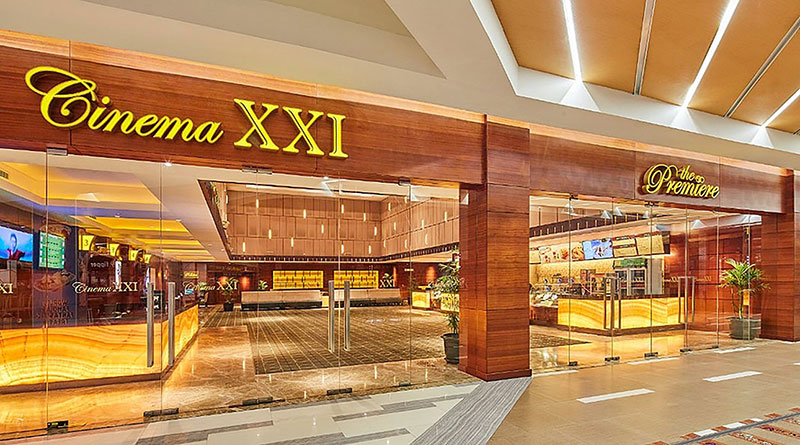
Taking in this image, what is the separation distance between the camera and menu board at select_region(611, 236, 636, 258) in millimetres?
8953

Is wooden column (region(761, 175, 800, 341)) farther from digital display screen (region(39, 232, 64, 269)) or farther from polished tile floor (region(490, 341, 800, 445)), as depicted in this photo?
digital display screen (region(39, 232, 64, 269))

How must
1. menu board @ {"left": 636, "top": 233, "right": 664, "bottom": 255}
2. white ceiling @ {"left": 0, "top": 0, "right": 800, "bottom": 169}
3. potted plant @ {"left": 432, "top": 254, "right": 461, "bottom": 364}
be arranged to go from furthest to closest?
1. menu board @ {"left": 636, "top": 233, "right": 664, "bottom": 255}
2. potted plant @ {"left": 432, "top": 254, "right": 461, "bottom": 364}
3. white ceiling @ {"left": 0, "top": 0, "right": 800, "bottom": 169}

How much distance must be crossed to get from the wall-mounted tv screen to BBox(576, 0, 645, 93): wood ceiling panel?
20.4 ft

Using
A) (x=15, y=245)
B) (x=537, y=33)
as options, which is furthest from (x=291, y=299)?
(x=537, y=33)

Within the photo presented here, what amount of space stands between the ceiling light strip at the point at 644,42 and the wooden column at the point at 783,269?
6.53 meters

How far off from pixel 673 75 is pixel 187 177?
6551mm

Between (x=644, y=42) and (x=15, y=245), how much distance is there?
7348 mm

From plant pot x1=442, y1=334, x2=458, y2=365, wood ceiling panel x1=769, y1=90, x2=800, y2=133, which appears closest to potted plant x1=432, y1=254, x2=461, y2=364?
plant pot x1=442, y1=334, x2=458, y2=365

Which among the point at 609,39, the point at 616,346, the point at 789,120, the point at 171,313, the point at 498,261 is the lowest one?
the point at 616,346

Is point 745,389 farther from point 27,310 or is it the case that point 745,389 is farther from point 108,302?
point 27,310

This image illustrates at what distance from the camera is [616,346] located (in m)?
9.35

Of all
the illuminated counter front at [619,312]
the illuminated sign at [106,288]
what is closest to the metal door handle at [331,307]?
the illuminated sign at [106,288]

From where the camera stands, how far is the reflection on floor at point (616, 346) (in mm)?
8031

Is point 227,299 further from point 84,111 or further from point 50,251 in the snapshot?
point 84,111
